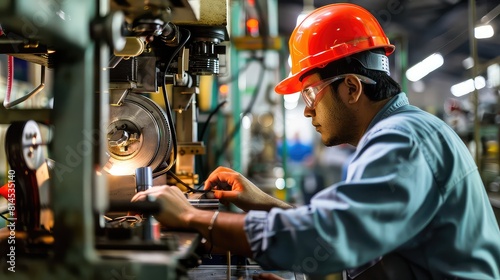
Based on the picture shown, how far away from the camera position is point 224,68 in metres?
2.84

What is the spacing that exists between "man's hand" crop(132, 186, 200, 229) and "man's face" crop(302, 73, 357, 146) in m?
0.65

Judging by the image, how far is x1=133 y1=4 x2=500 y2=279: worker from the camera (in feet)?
4.05

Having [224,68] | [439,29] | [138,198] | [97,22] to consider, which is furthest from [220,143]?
[439,29]

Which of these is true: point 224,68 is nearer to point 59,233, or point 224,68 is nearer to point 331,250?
point 331,250

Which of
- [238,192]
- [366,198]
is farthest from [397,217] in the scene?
[238,192]

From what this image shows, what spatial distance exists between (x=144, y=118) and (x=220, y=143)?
218 centimetres

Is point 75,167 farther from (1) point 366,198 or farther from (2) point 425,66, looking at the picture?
(2) point 425,66

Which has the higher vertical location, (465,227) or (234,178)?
(234,178)

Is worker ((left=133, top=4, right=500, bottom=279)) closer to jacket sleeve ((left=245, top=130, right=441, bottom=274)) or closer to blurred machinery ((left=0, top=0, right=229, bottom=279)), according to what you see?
jacket sleeve ((left=245, top=130, right=441, bottom=274))

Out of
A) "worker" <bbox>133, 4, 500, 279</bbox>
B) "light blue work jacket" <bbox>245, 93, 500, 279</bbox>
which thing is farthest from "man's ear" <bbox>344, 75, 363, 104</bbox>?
"light blue work jacket" <bbox>245, 93, 500, 279</bbox>

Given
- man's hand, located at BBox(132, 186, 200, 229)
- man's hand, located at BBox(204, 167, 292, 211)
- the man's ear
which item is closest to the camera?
man's hand, located at BBox(132, 186, 200, 229)

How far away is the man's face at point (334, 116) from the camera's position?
1.75m

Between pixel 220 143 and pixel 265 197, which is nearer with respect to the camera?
pixel 265 197

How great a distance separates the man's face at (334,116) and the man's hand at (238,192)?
1.17 ft
